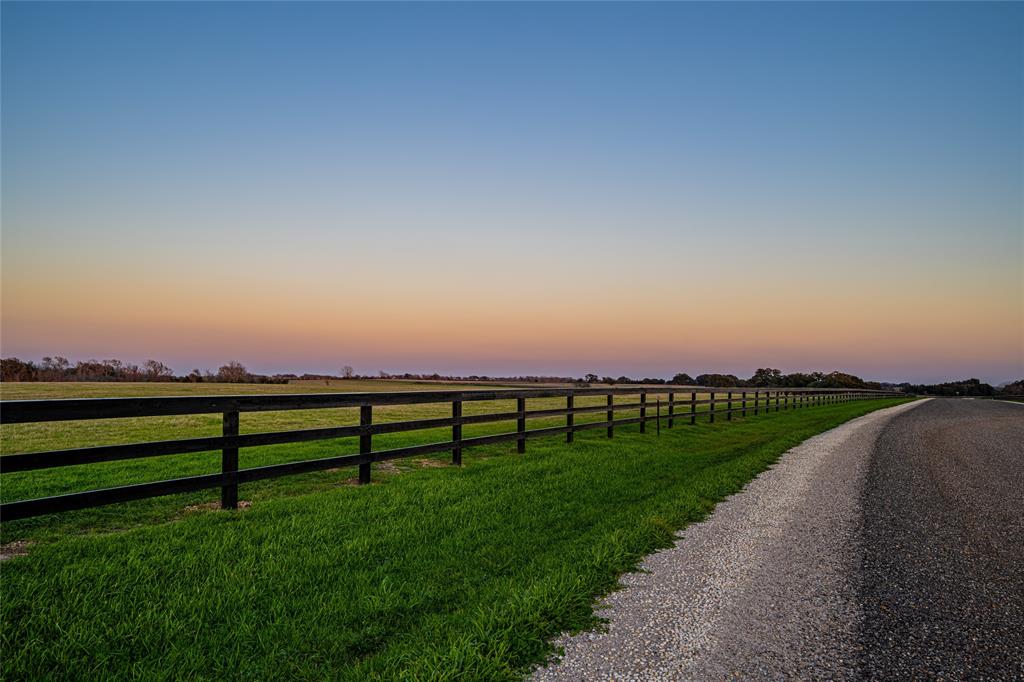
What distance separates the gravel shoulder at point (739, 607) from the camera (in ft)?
11.8

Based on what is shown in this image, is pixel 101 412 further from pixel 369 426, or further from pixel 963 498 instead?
pixel 963 498

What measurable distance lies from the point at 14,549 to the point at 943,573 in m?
9.25

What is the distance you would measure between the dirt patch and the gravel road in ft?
17.5

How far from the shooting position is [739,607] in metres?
4.50

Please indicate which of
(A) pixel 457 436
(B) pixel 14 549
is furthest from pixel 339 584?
(A) pixel 457 436

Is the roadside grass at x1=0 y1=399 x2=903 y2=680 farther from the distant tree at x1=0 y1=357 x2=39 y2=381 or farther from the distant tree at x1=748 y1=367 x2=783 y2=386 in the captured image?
the distant tree at x1=748 y1=367 x2=783 y2=386

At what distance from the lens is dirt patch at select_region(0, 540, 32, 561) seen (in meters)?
5.29

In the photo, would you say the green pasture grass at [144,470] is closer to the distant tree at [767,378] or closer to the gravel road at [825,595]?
the gravel road at [825,595]

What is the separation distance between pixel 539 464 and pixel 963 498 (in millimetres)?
6910

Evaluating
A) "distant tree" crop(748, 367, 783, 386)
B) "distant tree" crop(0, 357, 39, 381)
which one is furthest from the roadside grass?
"distant tree" crop(748, 367, 783, 386)

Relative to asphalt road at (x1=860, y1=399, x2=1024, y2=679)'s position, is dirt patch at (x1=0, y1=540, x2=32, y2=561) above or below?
above

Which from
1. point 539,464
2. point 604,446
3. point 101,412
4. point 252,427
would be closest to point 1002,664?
point 539,464

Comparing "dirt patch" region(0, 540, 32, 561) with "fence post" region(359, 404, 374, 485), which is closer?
"dirt patch" region(0, 540, 32, 561)

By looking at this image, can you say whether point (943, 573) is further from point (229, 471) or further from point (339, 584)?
point (229, 471)
